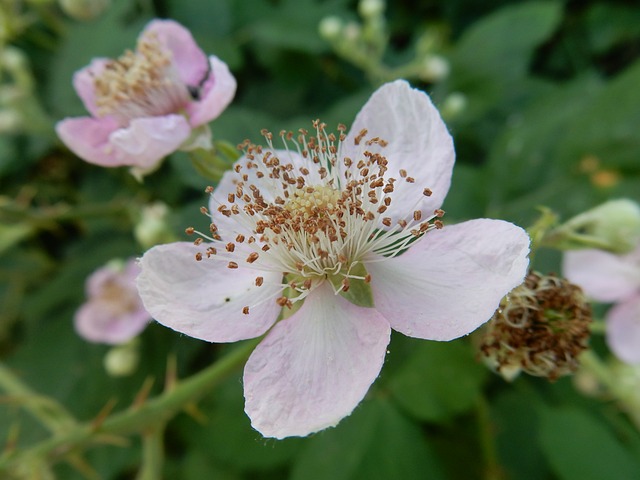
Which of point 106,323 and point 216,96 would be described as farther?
point 106,323

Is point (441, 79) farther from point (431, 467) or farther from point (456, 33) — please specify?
point (431, 467)

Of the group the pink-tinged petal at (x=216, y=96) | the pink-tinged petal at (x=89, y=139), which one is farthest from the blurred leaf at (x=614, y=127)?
the pink-tinged petal at (x=89, y=139)

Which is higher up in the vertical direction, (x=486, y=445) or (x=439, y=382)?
(x=439, y=382)

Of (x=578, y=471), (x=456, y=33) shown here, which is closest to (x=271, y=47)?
(x=456, y=33)

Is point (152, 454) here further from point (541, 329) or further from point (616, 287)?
point (616, 287)

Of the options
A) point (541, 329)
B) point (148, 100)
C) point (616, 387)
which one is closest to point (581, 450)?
point (616, 387)

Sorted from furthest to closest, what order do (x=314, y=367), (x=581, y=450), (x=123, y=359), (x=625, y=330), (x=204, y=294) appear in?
(x=123, y=359) → (x=625, y=330) → (x=581, y=450) → (x=204, y=294) → (x=314, y=367)
